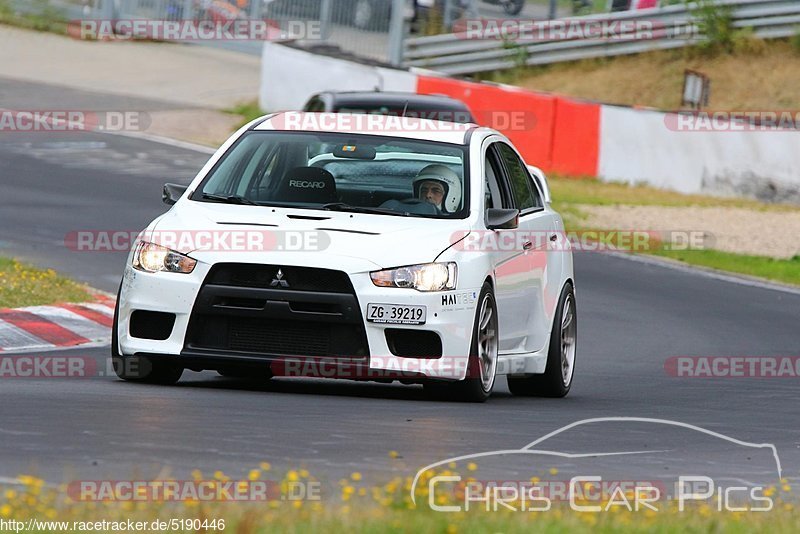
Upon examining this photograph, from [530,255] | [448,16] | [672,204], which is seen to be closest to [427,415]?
[530,255]

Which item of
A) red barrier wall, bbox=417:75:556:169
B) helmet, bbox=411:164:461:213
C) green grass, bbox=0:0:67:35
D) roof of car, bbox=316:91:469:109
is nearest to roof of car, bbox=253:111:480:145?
helmet, bbox=411:164:461:213

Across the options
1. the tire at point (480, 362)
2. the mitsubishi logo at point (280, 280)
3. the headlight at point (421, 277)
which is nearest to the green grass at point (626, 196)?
the tire at point (480, 362)

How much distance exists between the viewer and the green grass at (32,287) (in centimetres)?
1302

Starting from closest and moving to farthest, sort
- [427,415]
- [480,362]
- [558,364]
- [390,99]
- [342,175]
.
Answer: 1. [427,415]
2. [480,362]
3. [342,175]
4. [558,364]
5. [390,99]

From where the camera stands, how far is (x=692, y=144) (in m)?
26.6

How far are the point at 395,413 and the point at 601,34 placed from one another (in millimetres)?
28225

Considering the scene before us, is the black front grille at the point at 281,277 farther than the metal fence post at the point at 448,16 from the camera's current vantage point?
No

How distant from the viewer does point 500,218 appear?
993cm

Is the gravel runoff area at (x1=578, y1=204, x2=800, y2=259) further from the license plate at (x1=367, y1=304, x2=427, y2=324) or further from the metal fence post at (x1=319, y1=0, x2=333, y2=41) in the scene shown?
the license plate at (x1=367, y1=304, x2=427, y2=324)

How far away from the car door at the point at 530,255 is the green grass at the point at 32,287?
381 centimetres

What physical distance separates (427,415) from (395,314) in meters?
0.59

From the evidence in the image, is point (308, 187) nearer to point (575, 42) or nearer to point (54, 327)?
point (54, 327)

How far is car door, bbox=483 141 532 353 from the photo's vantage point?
9953mm

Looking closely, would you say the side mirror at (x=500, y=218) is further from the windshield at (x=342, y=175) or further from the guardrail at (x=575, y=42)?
the guardrail at (x=575, y=42)
